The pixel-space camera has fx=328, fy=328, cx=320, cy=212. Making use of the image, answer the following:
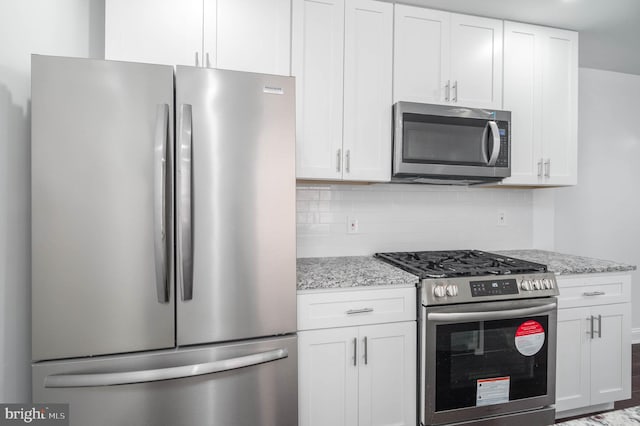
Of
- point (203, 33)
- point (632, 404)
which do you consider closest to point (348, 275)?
point (203, 33)

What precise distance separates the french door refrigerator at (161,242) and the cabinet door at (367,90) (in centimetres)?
62

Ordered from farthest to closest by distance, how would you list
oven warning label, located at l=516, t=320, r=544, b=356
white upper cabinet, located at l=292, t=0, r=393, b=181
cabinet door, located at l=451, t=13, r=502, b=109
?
1. cabinet door, located at l=451, t=13, r=502, b=109
2. white upper cabinet, located at l=292, t=0, r=393, b=181
3. oven warning label, located at l=516, t=320, r=544, b=356

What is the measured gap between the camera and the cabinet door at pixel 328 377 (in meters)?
1.56

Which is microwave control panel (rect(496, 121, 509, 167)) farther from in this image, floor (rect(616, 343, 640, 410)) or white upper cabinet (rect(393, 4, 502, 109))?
floor (rect(616, 343, 640, 410))

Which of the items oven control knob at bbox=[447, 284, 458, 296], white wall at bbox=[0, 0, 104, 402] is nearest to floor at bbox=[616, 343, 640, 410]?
oven control knob at bbox=[447, 284, 458, 296]

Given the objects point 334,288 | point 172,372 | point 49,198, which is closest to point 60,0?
point 49,198

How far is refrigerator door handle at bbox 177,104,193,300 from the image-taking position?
129cm

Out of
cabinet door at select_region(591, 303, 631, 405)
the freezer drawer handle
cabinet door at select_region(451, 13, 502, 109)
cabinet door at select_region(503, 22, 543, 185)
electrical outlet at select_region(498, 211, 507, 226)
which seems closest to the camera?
the freezer drawer handle

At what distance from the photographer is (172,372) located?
1286mm

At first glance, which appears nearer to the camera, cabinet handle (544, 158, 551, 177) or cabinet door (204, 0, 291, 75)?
cabinet door (204, 0, 291, 75)

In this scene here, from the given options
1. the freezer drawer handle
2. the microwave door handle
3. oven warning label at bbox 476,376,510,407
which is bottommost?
oven warning label at bbox 476,376,510,407

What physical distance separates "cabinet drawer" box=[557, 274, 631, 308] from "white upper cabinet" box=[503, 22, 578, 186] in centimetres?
69

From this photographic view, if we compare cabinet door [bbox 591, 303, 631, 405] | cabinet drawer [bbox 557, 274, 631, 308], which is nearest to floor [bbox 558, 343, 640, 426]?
cabinet door [bbox 591, 303, 631, 405]

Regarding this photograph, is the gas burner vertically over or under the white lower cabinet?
over
